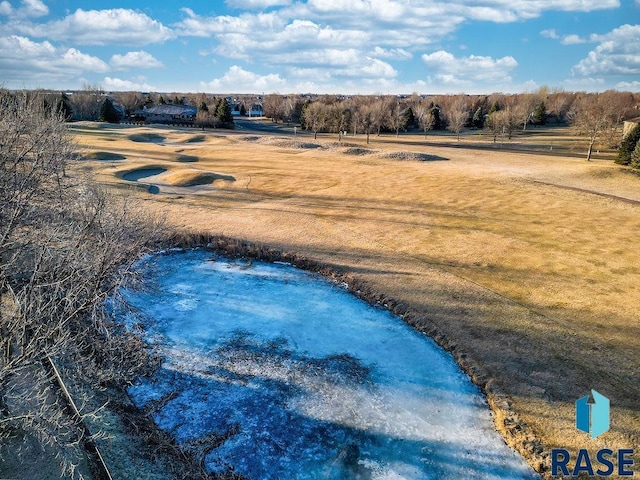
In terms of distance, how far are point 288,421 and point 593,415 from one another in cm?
963

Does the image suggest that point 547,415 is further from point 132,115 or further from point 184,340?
point 132,115

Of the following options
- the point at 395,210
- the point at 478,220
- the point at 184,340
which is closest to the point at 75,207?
the point at 184,340

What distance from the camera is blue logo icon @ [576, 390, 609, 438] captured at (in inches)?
494

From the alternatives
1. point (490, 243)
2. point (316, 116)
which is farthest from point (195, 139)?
point (490, 243)

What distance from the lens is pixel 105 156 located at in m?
50.4

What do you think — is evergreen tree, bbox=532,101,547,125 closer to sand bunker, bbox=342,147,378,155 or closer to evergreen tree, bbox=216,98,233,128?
sand bunker, bbox=342,147,378,155

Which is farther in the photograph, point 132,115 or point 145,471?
point 132,115

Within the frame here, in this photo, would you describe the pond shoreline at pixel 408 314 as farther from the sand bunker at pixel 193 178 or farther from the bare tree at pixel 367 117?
the bare tree at pixel 367 117

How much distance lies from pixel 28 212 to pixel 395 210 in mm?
26448

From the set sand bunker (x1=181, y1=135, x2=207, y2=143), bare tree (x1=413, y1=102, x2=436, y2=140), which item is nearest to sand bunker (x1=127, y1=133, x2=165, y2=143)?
sand bunker (x1=181, y1=135, x2=207, y2=143)

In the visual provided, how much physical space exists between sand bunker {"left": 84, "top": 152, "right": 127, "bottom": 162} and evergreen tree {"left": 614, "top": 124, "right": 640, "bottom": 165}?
201 feet

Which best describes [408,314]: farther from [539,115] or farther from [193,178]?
[539,115]

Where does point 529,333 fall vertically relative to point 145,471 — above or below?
above

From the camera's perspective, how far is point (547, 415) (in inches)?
514
